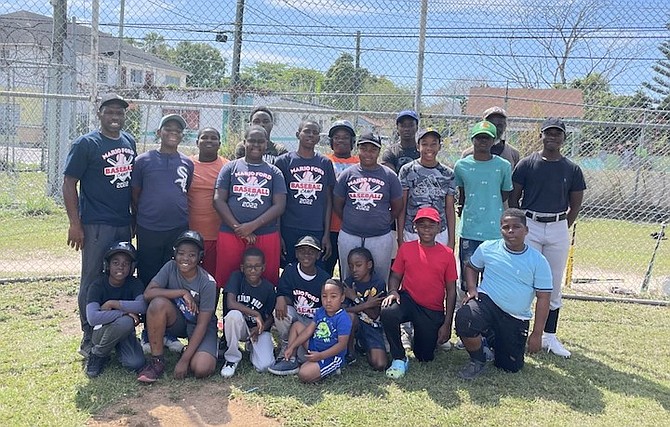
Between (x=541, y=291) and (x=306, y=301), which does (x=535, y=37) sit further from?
(x=306, y=301)

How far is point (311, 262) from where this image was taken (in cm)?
450

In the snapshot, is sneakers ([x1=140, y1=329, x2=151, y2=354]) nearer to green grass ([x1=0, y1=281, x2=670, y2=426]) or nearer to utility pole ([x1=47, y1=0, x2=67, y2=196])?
green grass ([x1=0, y1=281, x2=670, y2=426])

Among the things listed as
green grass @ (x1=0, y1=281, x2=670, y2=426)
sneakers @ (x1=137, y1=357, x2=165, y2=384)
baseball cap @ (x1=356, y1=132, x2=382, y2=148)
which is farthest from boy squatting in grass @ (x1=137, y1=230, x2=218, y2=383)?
baseball cap @ (x1=356, y1=132, x2=382, y2=148)

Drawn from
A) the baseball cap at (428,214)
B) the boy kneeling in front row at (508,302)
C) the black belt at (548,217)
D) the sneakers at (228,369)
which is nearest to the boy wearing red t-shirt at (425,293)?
the baseball cap at (428,214)

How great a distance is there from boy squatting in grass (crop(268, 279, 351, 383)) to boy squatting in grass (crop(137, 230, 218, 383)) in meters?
0.56

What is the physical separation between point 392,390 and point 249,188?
1.88 meters

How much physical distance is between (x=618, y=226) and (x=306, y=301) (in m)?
10.4

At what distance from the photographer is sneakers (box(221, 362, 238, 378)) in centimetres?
414

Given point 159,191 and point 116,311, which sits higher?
point 159,191

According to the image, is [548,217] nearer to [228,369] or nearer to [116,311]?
[228,369]

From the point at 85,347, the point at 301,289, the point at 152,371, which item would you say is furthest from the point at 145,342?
the point at 301,289

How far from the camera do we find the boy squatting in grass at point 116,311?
407cm

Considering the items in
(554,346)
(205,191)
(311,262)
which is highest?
(205,191)

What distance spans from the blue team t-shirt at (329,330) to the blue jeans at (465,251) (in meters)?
1.16
